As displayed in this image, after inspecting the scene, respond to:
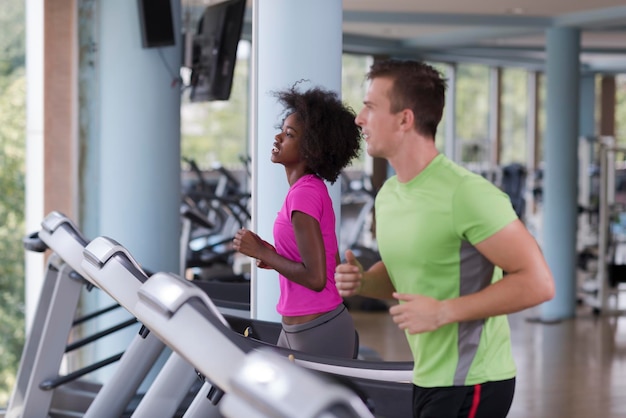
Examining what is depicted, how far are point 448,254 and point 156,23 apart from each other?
3.02 m

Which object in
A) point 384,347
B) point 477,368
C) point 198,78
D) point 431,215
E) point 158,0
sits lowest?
point 384,347

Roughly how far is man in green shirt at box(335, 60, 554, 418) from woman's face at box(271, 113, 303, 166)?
0.83 m

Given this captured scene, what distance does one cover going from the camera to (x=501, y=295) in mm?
1791

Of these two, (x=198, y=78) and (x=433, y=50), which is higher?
(x=433, y=50)

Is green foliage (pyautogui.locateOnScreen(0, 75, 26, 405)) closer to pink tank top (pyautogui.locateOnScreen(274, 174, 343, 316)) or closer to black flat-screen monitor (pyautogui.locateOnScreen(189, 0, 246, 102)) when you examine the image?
black flat-screen monitor (pyautogui.locateOnScreen(189, 0, 246, 102))

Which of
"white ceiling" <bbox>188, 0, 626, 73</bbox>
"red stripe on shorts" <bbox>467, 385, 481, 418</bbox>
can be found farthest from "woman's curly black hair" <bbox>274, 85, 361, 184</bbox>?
"white ceiling" <bbox>188, 0, 626, 73</bbox>

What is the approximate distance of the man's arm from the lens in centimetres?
178

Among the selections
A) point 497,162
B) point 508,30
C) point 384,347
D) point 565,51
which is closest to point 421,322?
point 384,347

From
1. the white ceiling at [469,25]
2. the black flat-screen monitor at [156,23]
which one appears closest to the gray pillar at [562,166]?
the white ceiling at [469,25]

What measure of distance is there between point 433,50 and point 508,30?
2378 mm

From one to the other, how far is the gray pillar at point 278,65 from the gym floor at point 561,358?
160 centimetres

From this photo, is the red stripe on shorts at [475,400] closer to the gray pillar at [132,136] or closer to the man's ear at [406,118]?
the man's ear at [406,118]

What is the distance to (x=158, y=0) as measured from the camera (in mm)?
4637

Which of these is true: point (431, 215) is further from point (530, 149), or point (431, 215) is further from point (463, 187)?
point (530, 149)
